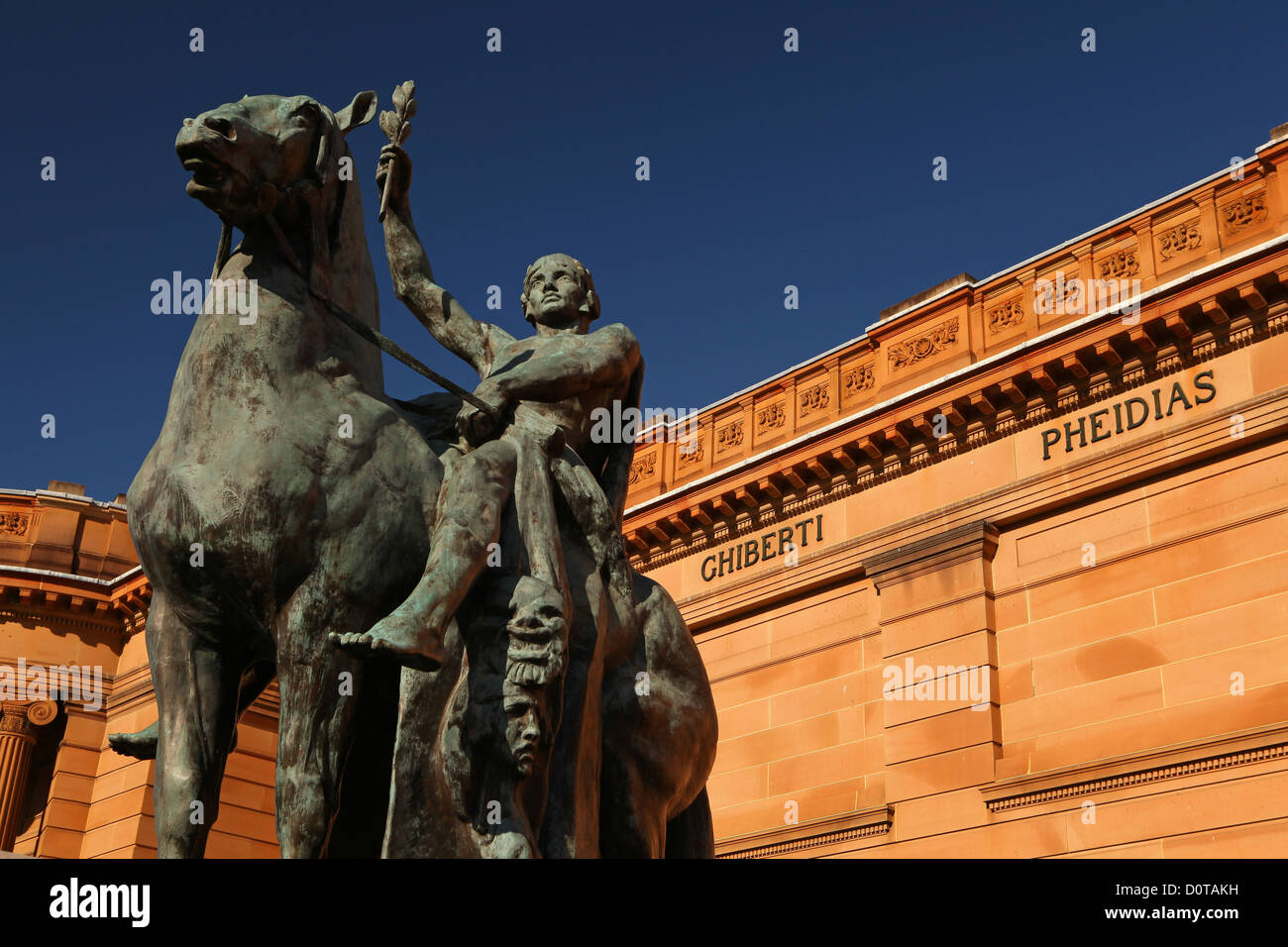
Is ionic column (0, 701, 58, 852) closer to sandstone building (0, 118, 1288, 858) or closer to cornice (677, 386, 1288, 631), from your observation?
sandstone building (0, 118, 1288, 858)

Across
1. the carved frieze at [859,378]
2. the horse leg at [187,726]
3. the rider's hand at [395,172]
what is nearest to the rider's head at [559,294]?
the rider's hand at [395,172]

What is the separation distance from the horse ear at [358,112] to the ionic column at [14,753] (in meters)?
27.8

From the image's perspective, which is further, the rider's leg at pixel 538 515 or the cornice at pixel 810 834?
the cornice at pixel 810 834

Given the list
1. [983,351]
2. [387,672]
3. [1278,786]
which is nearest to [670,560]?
[983,351]

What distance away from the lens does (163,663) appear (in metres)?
4.31

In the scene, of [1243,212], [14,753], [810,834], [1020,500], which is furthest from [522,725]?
[14,753]

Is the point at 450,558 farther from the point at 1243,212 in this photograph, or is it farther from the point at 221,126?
the point at 1243,212

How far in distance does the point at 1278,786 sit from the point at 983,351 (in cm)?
811

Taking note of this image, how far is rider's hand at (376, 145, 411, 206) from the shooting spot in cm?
531

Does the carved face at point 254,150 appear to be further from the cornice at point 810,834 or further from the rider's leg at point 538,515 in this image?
the cornice at point 810,834

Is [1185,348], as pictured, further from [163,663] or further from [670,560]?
[163,663]

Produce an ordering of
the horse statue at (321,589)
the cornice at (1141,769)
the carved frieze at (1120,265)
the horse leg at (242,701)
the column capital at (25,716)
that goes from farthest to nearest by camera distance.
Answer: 1. the column capital at (25,716)
2. the carved frieze at (1120,265)
3. the cornice at (1141,769)
4. the horse leg at (242,701)
5. the horse statue at (321,589)

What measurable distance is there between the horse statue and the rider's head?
83cm

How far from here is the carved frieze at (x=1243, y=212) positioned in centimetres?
1958
